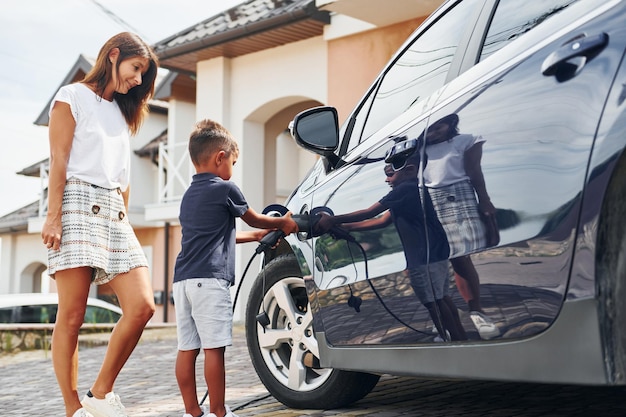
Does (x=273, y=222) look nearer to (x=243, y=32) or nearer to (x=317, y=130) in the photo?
(x=317, y=130)

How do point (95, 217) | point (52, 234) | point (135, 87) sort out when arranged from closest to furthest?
point (52, 234) → point (95, 217) → point (135, 87)

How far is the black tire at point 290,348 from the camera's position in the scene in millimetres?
3758

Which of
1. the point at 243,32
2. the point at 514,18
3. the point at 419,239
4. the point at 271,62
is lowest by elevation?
the point at 419,239

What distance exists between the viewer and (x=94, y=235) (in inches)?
135

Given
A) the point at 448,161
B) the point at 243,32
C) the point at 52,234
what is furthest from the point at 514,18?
the point at 243,32

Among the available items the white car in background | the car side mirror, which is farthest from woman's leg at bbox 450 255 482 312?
the white car in background

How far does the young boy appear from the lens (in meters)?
3.58

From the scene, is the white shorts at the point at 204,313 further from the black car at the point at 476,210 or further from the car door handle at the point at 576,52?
the car door handle at the point at 576,52

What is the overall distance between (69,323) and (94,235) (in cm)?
38

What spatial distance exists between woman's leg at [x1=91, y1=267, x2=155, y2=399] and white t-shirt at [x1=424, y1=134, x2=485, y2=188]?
151 cm

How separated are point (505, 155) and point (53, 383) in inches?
192

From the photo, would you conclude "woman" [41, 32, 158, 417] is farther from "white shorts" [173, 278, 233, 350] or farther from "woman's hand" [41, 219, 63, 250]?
"white shorts" [173, 278, 233, 350]

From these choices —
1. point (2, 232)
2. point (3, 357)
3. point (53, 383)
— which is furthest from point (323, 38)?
point (2, 232)

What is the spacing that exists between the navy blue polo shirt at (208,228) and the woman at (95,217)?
0.22 m
